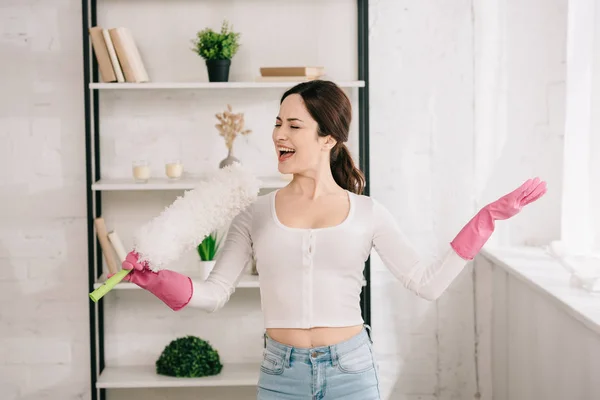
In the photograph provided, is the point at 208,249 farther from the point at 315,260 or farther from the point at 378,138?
the point at 315,260

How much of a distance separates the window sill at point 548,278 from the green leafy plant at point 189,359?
1126 millimetres

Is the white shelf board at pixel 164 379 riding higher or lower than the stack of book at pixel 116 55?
lower

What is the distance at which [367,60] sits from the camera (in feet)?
9.54

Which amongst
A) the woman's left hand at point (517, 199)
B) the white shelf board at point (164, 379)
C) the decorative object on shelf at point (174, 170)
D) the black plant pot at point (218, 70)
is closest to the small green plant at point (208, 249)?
the decorative object on shelf at point (174, 170)

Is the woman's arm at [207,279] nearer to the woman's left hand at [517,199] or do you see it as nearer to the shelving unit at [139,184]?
the woman's left hand at [517,199]

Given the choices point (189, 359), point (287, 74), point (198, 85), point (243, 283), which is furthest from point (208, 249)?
point (287, 74)

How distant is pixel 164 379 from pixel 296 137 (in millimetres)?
Answer: 1478

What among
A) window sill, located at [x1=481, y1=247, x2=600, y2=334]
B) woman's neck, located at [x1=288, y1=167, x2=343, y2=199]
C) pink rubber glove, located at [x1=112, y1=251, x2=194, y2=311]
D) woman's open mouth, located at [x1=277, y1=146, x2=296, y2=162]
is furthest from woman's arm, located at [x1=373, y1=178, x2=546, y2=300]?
pink rubber glove, located at [x1=112, y1=251, x2=194, y2=311]

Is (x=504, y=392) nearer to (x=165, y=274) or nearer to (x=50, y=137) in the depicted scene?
(x=165, y=274)

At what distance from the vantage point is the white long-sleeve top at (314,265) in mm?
1782

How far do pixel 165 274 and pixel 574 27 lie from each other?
1.90 m

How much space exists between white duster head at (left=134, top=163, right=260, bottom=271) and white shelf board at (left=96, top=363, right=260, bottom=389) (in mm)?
1253

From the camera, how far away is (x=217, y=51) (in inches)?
112

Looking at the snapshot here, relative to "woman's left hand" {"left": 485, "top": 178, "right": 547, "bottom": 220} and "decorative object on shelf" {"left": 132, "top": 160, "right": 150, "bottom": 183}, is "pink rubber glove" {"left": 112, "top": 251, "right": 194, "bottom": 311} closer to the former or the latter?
"woman's left hand" {"left": 485, "top": 178, "right": 547, "bottom": 220}
